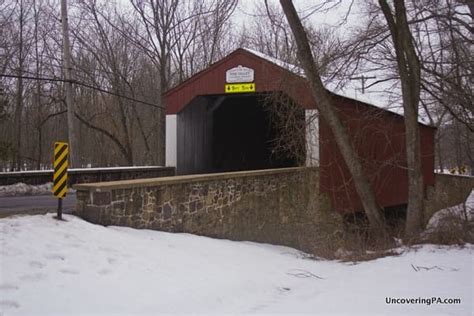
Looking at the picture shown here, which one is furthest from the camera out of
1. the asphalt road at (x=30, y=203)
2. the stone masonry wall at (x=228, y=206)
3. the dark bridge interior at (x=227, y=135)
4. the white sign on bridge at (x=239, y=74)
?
the dark bridge interior at (x=227, y=135)

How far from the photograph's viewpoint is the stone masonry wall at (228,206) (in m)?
7.32

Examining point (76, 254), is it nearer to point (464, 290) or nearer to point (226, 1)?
point (464, 290)

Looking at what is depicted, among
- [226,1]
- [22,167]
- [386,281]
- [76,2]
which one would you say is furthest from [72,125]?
[22,167]

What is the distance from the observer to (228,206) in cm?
1041

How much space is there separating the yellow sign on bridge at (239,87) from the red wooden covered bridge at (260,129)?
16 millimetres

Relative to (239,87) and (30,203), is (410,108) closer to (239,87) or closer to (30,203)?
(239,87)

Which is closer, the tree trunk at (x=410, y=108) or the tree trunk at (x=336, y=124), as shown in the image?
the tree trunk at (x=410, y=108)

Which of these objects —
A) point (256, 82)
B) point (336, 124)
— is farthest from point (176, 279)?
point (256, 82)

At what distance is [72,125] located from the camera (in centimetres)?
1653

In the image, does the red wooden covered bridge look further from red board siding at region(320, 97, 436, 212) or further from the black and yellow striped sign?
the black and yellow striped sign

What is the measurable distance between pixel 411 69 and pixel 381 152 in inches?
203

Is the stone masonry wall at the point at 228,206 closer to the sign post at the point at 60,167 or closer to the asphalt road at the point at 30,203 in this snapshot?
the sign post at the point at 60,167

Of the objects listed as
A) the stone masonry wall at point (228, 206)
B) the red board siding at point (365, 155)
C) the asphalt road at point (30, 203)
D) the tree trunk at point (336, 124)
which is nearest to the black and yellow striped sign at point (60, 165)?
the stone masonry wall at point (228, 206)

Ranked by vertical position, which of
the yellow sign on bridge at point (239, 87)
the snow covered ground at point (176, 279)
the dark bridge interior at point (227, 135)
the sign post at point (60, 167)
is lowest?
the snow covered ground at point (176, 279)
